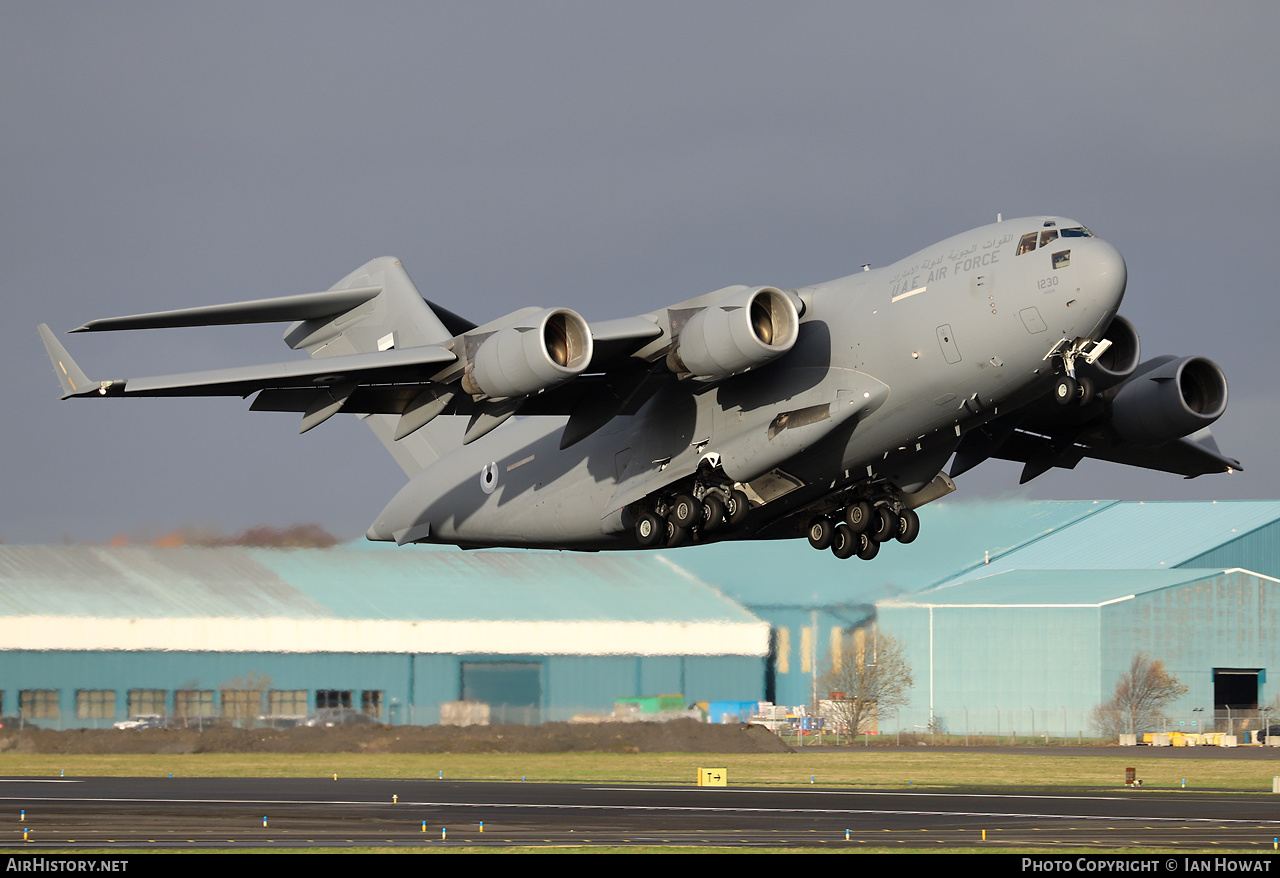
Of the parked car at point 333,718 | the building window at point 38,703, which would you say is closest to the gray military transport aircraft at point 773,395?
the parked car at point 333,718

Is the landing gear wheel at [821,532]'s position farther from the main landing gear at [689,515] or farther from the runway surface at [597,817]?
the runway surface at [597,817]

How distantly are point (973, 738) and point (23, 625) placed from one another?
2692 cm

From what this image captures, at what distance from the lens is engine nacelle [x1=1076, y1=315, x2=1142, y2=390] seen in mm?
17938

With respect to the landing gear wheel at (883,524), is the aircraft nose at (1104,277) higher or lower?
higher

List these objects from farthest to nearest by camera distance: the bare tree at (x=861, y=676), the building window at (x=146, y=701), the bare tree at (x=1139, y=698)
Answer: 1. the bare tree at (x=861, y=676)
2. the bare tree at (x=1139, y=698)
3. the building window at (x=146, y=701)

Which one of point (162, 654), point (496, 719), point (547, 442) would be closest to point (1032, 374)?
point (547, 442)

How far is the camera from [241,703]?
128 ft

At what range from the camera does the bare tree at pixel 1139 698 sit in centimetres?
4556

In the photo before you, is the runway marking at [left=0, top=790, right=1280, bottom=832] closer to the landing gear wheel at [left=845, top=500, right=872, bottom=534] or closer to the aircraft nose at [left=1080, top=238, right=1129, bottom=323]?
the landing gear wheel at [left=845, top=500, right=872, bottom=534]

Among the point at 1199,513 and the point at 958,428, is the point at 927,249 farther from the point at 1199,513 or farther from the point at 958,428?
the point at 1199,513

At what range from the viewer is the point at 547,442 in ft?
66.3

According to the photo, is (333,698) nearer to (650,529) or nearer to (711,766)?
(711,766)

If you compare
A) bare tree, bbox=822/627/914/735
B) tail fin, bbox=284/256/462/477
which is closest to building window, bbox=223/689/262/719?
bare tree, bbox=822/627/914/735

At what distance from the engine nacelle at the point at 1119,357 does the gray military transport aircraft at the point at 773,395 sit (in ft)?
0.09
